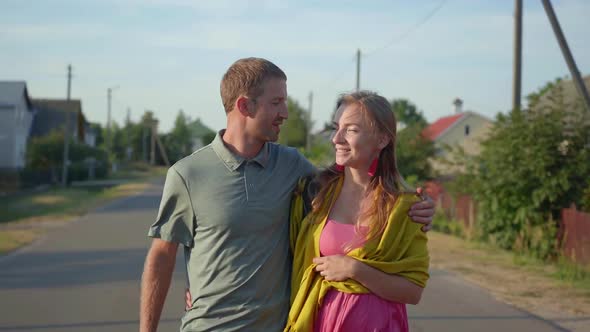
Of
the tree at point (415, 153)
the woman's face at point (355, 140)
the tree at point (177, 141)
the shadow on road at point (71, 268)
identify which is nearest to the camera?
the woman's face at point (355, 140)

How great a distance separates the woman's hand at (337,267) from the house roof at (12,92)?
55890mm

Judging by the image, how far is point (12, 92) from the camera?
2211 inches

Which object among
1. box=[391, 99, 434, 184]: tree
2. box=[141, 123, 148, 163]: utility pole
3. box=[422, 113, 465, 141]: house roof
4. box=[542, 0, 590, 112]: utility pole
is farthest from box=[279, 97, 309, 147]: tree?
box=[542, 0, 590, 112]: utility pole

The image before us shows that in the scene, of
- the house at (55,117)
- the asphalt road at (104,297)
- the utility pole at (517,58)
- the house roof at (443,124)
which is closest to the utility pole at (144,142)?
the house at (55,117)

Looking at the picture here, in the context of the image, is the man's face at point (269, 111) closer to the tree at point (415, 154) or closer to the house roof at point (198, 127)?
the tree at point (415, 154)

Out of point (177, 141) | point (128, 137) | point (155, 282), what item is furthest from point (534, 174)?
point (177, 141)

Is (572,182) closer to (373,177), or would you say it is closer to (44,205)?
(373,177)

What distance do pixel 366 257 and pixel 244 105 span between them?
0.82 meters

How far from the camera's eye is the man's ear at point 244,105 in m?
3.26

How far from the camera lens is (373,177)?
322 centimetres

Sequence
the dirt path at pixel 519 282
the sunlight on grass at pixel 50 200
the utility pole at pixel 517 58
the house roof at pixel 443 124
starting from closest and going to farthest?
the dirt path at pixel 519 282 → the utility pole at pixel 517 58 → the sunlight on grass at pixel 50 200 → the house roof at pixel 443 124

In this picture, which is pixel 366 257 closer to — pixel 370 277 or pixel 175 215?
pixel 370 277

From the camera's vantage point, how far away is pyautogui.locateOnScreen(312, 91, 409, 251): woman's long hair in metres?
3.06

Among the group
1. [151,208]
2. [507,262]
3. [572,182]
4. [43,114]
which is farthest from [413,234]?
[43,114]
